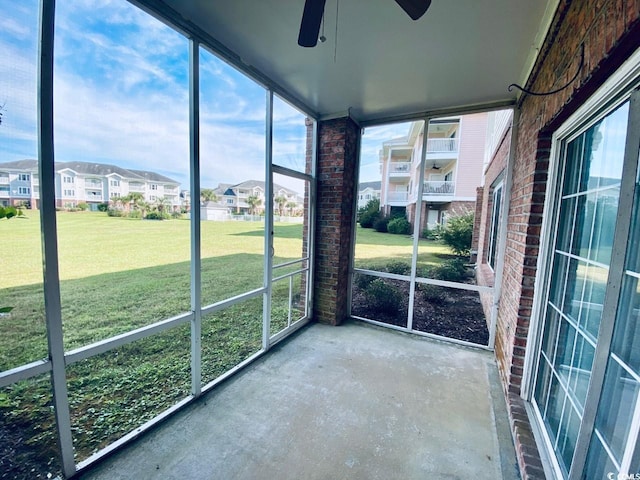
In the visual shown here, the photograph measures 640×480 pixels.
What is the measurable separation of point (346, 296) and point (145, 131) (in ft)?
10.5

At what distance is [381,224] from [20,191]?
3.53 meters

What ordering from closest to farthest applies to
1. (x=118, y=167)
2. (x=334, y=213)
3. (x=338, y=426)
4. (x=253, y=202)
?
(x=118, y=167) < (x=338, y=426) < (x=253, y=202) < (x=334, y=213)

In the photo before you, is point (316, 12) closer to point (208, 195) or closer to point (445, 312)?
point (208, 195)

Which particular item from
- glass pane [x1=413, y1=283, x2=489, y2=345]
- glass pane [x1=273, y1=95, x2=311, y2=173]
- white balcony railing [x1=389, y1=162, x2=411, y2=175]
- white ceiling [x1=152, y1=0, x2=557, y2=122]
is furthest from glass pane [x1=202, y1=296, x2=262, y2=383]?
white balcony railing [x1=389, y1=162, x2=411, y2=175]

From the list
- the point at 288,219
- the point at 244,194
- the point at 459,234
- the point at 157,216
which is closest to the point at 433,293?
the point at 459,234

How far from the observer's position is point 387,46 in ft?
6.81

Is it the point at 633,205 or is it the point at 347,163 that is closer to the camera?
the point at 633,205

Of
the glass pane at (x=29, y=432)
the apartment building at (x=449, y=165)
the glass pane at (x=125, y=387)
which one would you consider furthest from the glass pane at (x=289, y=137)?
the glass pane at (x=29, y=432)

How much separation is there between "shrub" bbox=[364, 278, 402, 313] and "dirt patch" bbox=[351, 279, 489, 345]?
0.09 m

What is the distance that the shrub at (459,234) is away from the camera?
344 centimetres

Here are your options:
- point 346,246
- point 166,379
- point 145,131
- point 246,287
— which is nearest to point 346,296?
point 346,246

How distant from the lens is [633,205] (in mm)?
1035

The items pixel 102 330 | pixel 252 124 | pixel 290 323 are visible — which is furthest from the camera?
pixel 290 323

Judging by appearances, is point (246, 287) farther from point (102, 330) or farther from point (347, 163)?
point (347, 163)
